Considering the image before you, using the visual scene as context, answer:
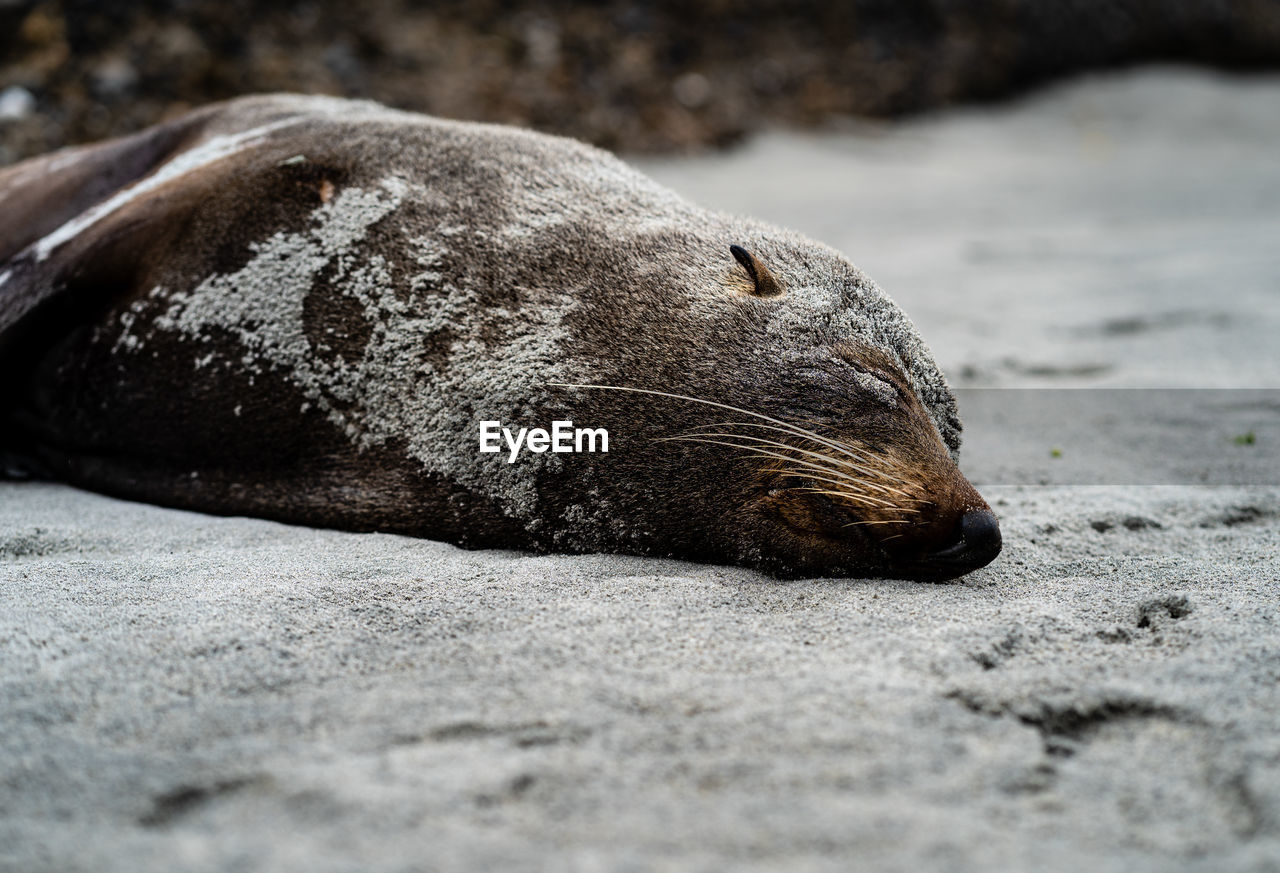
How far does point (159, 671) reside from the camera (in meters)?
1.73

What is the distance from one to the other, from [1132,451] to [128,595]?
2.80 meters

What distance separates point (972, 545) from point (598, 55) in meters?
7.45

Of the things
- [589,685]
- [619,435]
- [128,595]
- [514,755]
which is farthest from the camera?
[619,435]

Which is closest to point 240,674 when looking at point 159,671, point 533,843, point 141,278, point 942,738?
point 159,671

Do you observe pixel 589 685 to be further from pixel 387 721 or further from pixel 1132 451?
pixel 1132 451

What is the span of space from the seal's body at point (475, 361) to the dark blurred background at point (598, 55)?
15.5 ft

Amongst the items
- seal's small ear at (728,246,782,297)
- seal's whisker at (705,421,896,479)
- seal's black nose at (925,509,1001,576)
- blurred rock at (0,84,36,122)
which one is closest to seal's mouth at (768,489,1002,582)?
seal's black nose at (925,509,1001,576)

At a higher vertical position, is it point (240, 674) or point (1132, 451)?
point (1132, 451)

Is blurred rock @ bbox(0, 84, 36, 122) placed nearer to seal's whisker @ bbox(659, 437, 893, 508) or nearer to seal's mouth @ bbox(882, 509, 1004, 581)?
seal's whisker @ bbox(659, 437, 893, 508)

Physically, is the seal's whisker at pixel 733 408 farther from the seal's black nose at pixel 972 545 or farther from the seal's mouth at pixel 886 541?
the seal's black nose at pixel 972 545

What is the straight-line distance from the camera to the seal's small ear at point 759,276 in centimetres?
248

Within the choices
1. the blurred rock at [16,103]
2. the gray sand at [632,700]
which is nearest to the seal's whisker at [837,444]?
the gray sand at [632,700]

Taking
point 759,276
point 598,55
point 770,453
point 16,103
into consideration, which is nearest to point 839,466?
point 770,453

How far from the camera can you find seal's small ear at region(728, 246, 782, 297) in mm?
2479
